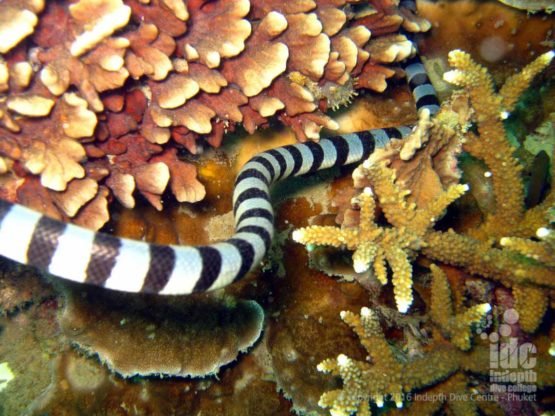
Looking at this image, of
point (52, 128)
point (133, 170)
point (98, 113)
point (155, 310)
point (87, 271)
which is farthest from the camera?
point (155, 310)

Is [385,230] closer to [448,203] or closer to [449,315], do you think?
[448,203]

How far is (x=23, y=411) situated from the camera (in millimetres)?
3201

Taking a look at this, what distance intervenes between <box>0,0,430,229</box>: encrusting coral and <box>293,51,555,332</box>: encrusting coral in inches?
30.1

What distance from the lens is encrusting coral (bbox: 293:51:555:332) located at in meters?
2.37

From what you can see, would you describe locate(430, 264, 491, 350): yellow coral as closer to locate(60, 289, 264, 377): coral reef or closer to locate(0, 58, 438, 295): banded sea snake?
locate(0, 58, 438, 295): banded sea snake

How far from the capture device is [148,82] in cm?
249

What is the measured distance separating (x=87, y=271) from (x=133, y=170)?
2.67 feet

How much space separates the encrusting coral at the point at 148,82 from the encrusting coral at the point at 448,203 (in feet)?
2.51

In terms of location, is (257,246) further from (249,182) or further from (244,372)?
(244,372)

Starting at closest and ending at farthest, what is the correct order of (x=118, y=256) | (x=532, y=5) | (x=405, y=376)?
(x=118, y=256) → (x=405, y=376) → (x=532, y=5)

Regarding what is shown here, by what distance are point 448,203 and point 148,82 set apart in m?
1.91

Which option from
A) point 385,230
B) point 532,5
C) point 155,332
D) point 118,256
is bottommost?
point 155,332

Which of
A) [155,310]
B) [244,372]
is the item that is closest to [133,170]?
[155,310]

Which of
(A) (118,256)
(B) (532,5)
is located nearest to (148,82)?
(A) (118,256)
